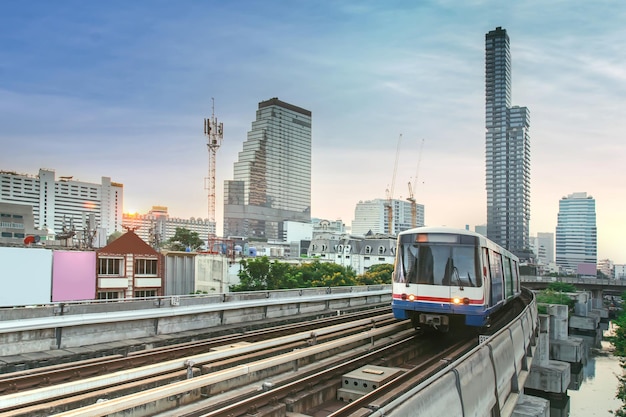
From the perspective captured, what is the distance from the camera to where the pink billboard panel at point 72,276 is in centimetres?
3775

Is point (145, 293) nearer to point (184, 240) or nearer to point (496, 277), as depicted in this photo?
point (496, 277)

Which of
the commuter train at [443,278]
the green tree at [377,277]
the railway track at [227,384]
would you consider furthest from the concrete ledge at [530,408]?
the green tree at [377,277]

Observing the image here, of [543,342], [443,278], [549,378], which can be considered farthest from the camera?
[543,342]

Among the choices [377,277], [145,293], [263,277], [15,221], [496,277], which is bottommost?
[377,277]

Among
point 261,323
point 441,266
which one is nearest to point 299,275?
point 261,323

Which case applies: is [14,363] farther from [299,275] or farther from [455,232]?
[299,275]

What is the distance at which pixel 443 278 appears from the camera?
15.8m

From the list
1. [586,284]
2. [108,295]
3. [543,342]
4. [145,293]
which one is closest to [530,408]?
[543,342]

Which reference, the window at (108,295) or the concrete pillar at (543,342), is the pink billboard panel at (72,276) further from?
the concrete pillar at (543,342)

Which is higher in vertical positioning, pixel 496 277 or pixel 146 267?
pixel 496 277

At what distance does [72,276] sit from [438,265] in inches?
1263

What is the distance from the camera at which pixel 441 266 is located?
52.3ft

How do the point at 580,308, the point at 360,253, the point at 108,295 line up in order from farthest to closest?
the point at 360,253, the point at 580,308, the point at 108,295

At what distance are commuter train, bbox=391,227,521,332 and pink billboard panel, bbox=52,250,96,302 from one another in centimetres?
2977
